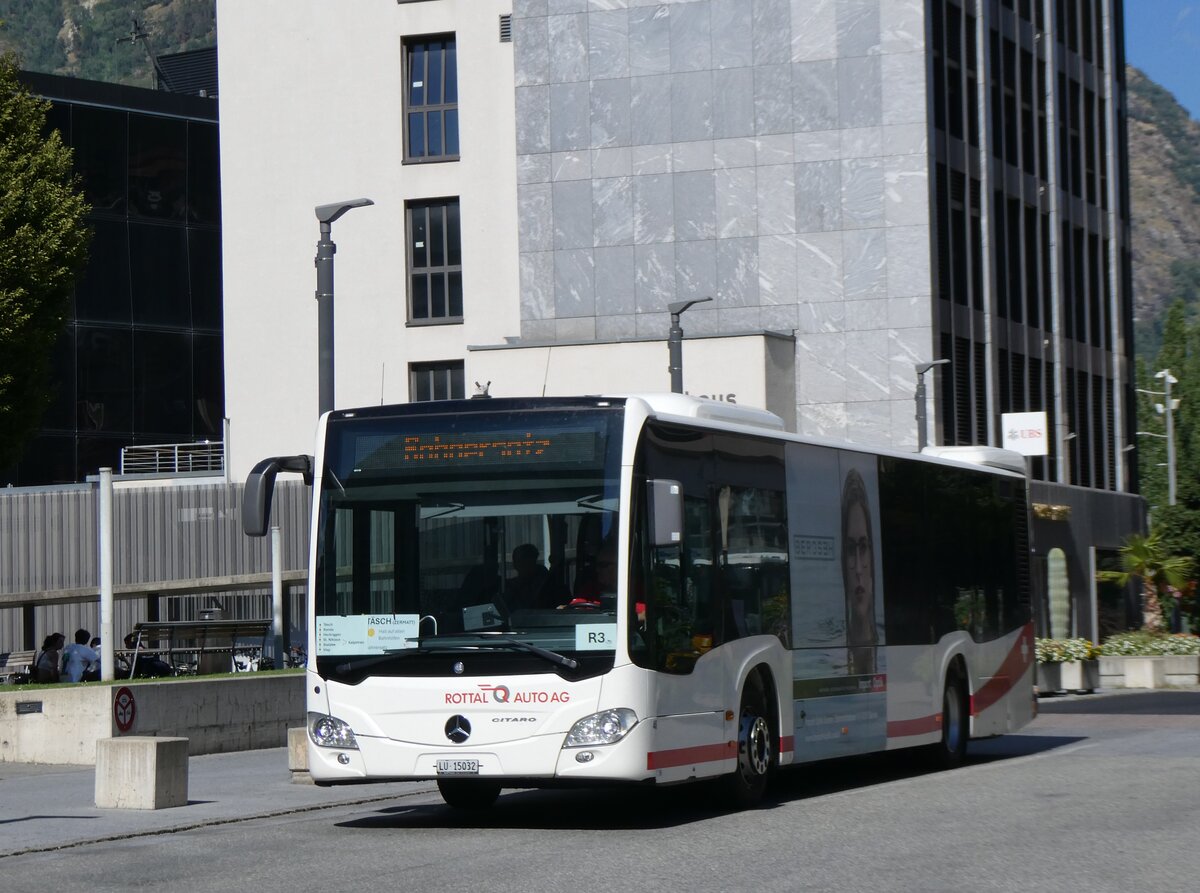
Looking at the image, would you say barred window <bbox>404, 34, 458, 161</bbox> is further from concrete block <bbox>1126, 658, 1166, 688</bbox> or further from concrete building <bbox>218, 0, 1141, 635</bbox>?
concrete block <bbox>1126, 658, 1166, 688</bbox>

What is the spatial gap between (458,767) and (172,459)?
152 feet

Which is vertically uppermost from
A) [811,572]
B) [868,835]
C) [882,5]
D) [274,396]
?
[882,5]

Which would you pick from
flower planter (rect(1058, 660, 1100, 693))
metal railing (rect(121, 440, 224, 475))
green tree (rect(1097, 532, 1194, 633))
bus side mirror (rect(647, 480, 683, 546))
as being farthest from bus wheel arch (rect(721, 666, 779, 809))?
metal railing (rect(121, 440, 224, 475))

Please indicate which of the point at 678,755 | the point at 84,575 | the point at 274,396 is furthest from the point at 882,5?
the point at 678,755

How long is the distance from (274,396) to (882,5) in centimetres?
1828

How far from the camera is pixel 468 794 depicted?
15.9 metres

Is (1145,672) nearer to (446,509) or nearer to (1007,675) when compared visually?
(1007,675)

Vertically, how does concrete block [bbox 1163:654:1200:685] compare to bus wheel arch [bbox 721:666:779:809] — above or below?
below

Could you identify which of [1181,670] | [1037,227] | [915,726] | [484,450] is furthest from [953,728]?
[1037,227]

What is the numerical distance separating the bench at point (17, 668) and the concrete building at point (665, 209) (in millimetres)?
16905

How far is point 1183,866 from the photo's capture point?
11531 millimetres

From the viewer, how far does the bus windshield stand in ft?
45.6

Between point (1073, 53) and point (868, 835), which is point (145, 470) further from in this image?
point (868, 835)

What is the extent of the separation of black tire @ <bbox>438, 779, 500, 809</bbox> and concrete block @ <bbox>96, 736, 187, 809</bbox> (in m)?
2.25
